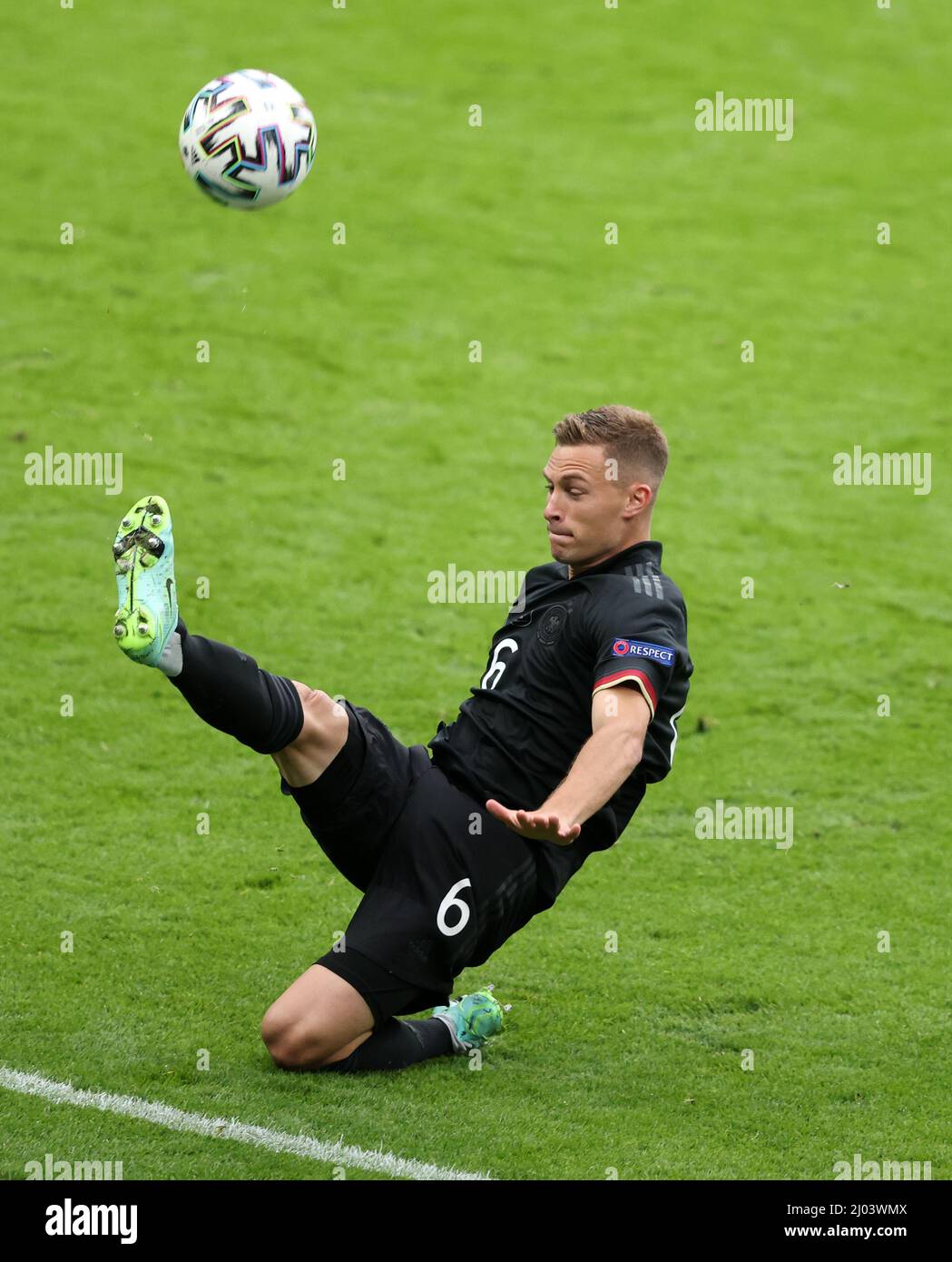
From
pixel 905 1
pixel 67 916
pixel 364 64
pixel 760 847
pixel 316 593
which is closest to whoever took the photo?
pixel 67 916

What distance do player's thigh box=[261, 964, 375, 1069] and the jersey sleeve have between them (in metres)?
1.26

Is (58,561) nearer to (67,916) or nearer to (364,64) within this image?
(67,916)

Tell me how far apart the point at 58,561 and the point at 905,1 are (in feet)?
A: 49.2

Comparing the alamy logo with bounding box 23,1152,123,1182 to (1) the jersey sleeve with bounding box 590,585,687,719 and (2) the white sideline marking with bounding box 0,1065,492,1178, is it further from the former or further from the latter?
(1) the jersey sleeve with bounding box 590,585,687,719

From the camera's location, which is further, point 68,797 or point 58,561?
point 58,561

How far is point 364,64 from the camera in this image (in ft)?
58.3

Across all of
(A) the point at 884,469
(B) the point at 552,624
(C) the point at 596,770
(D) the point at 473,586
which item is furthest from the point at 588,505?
(A) the point at 884,469

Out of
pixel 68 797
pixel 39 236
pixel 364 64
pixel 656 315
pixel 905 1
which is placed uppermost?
pixel 905 1

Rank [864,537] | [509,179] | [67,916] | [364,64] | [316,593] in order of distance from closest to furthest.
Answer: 1. [67,916]
2. [316,593]
3. [864,537]
4. [509,179]
5. [364,64]

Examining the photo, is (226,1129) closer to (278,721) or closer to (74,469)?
(278,721)

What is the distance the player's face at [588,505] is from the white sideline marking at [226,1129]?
1992 millimetres

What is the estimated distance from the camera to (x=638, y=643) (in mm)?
4973

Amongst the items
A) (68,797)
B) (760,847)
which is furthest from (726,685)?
(68,797)

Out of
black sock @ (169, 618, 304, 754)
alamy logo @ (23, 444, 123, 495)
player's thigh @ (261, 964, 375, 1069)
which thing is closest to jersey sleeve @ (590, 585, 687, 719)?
black sock @ (169, 618, 304, 754)
